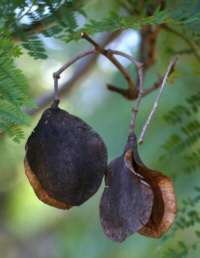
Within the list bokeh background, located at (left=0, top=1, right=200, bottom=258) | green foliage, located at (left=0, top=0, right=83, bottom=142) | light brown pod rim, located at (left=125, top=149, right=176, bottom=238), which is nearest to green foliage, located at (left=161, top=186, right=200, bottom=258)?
bokeh background, located at (left=0, top=1, right=200, bottom=258)

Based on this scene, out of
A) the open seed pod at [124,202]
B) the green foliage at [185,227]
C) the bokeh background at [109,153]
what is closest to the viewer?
the open seed pod at [124,202]

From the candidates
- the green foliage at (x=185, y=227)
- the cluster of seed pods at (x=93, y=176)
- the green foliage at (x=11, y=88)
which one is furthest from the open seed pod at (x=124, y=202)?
the green foliage at (x=185, y=227)

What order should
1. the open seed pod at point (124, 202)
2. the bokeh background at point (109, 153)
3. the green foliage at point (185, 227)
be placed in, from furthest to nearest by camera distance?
the bokeh background at point (109, 153) < the green foliage at point (185, 227) < the open seed pod at point (124, 202)

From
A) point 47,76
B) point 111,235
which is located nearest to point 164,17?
point 111,235

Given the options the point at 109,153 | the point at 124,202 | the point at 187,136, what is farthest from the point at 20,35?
the point at 109,153

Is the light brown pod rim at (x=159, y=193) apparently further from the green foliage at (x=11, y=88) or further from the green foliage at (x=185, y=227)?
the green foliage at (x=185, y=227)

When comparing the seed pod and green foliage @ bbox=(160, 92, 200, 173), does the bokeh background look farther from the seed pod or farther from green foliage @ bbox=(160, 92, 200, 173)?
the seed pod
